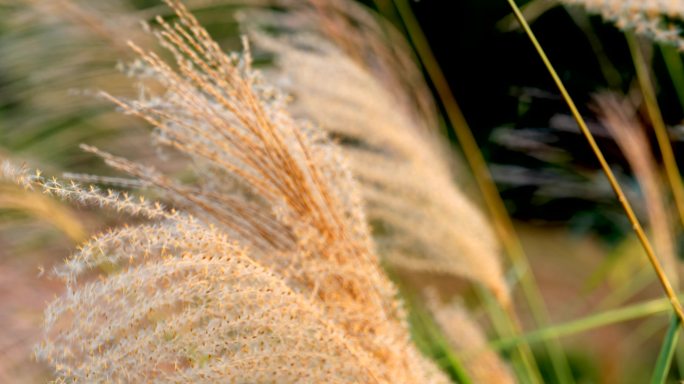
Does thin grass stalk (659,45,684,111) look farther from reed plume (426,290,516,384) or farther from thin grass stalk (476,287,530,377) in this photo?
reed plume (426,290,516,384)

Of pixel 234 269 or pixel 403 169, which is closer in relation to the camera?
pixel 234 269

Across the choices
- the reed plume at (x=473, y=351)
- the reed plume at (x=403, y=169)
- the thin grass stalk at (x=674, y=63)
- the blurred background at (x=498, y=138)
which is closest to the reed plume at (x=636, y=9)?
the blurred background at (x=498, y=138)

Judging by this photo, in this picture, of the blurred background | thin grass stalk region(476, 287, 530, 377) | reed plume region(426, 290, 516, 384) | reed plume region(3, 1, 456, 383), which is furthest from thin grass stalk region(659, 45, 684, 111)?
reed plume region(3, 1, 456, 383)

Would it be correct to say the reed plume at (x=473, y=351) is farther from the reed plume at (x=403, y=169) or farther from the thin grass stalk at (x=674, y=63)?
the thin grass stalk at (x=674, y=63)

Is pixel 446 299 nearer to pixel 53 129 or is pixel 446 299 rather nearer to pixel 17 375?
pixel 53 129

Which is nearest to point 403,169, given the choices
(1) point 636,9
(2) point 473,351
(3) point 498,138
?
(2) point 473,351

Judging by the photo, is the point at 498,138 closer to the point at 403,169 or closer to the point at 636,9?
the point at 403,169

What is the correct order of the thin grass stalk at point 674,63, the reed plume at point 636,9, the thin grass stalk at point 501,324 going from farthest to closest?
the thin grass stalk at point 674,63, the thin grass stalk at point 501,324, the reed plume at point 636,9
